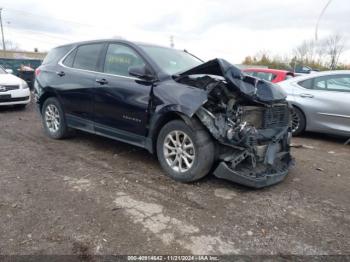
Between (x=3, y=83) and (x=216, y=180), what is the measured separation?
7390 mm

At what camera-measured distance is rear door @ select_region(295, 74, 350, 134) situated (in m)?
6.07

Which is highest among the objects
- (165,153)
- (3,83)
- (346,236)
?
(3,83)

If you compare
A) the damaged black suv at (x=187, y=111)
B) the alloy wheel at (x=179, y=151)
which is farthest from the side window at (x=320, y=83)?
the alloy wheel at (x=179, y=151)

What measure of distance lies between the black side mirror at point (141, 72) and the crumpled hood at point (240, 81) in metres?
0.46

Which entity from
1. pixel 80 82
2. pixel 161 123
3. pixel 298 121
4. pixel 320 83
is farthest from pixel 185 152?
pixel 320 83

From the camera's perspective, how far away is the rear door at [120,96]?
439 centimetres

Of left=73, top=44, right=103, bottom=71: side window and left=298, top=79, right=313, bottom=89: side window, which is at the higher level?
left=73, top=44, right=103, bottom=71: side window

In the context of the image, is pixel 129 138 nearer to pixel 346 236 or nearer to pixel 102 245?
pixel 102 245

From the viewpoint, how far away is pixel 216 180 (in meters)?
4.22

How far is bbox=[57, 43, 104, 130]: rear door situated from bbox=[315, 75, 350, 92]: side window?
432 centimetres

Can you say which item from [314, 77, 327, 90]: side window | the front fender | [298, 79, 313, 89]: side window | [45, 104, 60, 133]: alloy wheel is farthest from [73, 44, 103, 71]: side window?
[314, 77, 327, 90]: side window

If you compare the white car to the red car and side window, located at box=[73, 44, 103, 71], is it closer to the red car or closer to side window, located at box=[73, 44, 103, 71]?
side window, located at box=[73, 44, 103, 71]

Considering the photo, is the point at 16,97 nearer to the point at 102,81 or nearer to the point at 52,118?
the point at 52,118

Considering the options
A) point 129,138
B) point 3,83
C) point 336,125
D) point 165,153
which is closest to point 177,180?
point 165,153
